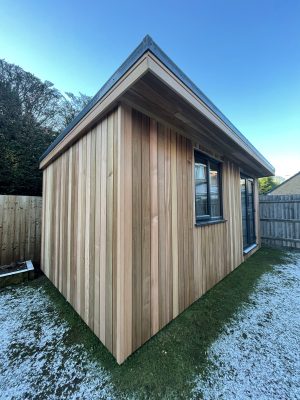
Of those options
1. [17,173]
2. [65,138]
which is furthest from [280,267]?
[17,173]

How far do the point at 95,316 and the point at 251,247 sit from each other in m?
4.63

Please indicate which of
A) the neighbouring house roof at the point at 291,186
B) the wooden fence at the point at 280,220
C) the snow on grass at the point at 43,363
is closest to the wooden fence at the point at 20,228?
the snow on grass at the point at 43,363

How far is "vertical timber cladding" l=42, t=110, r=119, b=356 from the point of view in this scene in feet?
5.23

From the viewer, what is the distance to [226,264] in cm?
338

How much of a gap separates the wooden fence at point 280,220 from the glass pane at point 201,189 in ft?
15.0

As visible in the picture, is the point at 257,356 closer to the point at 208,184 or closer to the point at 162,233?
the point at 162,233

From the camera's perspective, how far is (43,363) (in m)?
1.49

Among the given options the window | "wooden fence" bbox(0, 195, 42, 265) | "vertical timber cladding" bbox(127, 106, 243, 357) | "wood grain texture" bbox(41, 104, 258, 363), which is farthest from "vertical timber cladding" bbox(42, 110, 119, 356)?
the window

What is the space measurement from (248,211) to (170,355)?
14.8 feet

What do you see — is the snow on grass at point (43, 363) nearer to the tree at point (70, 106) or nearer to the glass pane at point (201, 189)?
the glass pane at point (201, 189)

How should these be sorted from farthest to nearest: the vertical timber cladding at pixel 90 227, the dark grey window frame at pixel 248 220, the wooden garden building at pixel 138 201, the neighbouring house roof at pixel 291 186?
the neighbouring house roof at pixel 291 186, the dark grey window frame at pixel 248 220, the vertical timber cladding at pixel 90 227, the wooden garden building at pixel 138 201

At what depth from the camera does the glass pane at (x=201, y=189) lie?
2.70m

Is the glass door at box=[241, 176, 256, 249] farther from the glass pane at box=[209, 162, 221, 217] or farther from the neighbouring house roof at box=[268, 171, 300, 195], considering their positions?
the neighbouring house roof at box=[268, 171, 300, 195]

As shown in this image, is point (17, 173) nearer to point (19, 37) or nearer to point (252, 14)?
point (19, 37)
